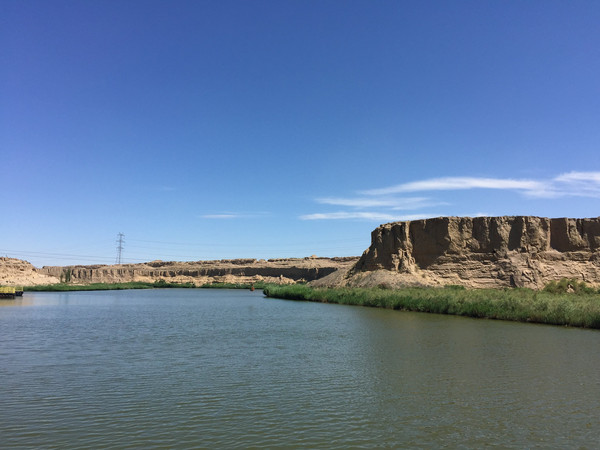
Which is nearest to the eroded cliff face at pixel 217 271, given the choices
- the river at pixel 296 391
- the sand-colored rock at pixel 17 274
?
the sand-colored rock at pixel 17 274

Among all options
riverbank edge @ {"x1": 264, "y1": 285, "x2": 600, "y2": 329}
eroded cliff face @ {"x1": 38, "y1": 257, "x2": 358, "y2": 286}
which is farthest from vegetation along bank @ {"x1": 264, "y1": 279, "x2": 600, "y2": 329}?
eroded cliff face @ {"x1": 38, "y1": 257, "x2": 358, "y2": 286}

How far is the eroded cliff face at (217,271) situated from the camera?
11425 cm

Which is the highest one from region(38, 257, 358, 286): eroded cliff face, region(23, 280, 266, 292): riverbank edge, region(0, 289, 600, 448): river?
region(38, 257, 358, 286): eroded cliff face

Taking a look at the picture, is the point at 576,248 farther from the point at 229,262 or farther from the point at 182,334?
the point at 229,262

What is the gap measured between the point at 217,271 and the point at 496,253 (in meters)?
89.3

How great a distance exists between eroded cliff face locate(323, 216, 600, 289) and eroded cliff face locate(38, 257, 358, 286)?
54589 millimetres

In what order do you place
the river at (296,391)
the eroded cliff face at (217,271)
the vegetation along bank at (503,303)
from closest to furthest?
→ the river at (296,391)
the vegetation along bank at (503,303)
the eroded cliff face at (217,271)

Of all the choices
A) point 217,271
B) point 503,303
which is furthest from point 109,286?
point 503,303

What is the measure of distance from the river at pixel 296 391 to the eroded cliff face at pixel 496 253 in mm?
29877

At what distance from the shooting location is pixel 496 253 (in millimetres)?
50719

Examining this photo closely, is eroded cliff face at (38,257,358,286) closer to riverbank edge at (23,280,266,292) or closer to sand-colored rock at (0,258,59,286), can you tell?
riverbank edge at (23,280,266,292)

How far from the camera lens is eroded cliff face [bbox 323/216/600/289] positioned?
48.5 m

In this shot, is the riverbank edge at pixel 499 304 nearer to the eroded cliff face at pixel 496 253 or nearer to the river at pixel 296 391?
the river at pixel 296 391

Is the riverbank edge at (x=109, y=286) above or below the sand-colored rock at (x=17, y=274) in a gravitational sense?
below
